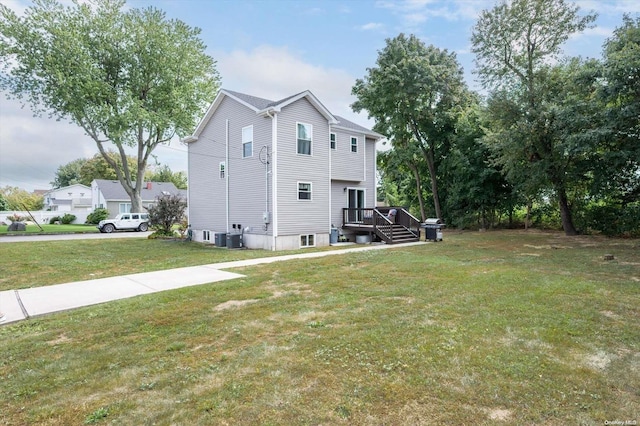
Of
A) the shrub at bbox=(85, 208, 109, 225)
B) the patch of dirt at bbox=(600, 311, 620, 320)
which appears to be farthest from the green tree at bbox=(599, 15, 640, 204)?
the shrub at bbox=(85, 208, 109, 225)

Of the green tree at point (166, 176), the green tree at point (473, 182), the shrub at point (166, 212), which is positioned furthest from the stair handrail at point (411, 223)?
the green tree at point (166, 176)

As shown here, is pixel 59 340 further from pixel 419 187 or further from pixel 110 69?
pixel 110 69

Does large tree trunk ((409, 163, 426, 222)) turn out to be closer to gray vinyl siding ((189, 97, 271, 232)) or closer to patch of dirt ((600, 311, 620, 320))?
gray vinyl siding ((189, 97, 271, 232))

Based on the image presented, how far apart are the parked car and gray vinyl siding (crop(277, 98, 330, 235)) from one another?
16749mm

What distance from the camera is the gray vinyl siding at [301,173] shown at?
1420cm

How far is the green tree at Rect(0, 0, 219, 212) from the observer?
23219 mm

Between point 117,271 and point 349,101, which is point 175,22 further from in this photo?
point 117,271

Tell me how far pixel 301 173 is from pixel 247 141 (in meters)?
2.99

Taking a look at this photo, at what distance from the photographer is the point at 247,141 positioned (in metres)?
15.5

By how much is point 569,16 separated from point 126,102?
27435mm

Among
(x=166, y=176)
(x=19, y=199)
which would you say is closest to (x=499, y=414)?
(x=166, y=176)

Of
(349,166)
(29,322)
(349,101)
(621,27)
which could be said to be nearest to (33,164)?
(349,101)

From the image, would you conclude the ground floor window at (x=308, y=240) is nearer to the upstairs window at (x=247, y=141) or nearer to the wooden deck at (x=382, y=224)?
the wooden deck at (x=382, y=224)

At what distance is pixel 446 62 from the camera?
23406 millimetres
